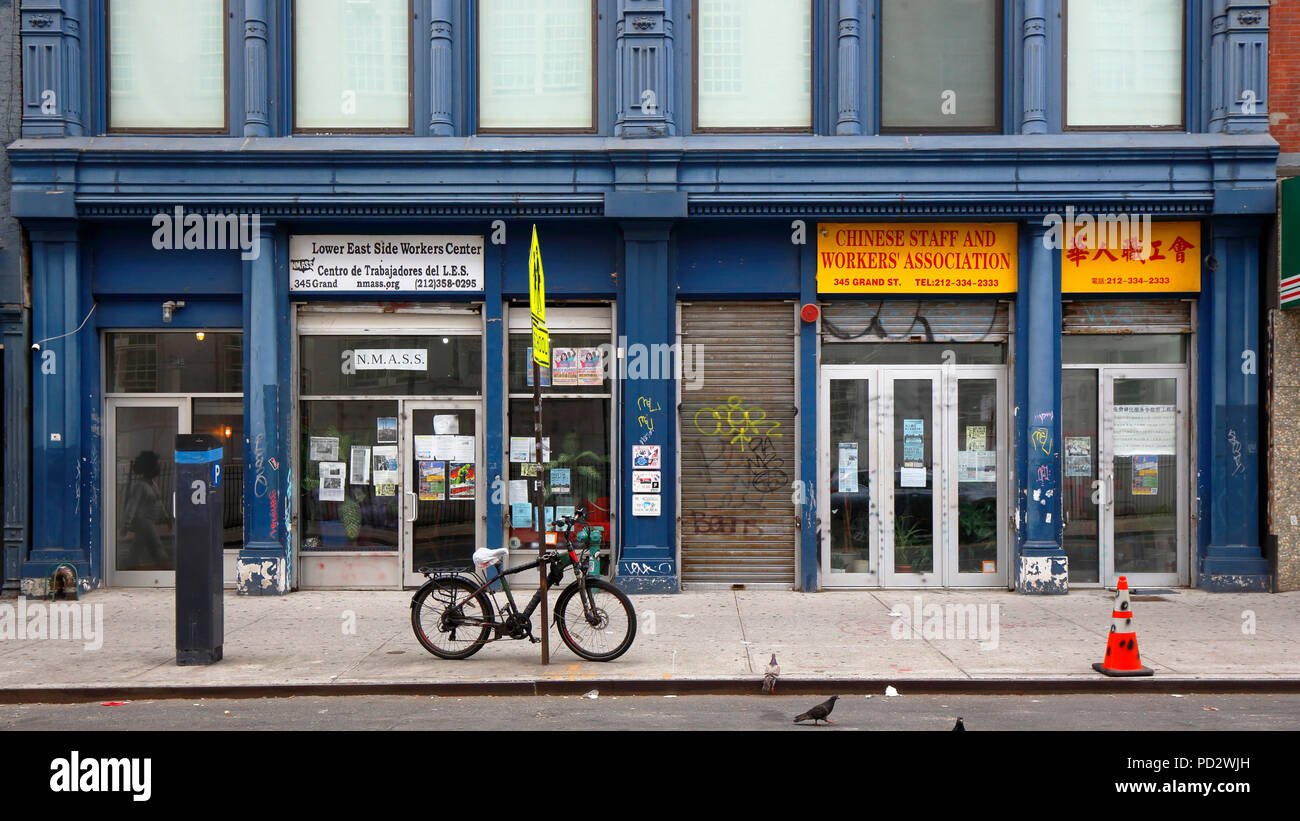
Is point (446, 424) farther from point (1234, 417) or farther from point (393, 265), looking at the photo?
point (1234, 417)

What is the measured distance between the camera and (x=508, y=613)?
900cm

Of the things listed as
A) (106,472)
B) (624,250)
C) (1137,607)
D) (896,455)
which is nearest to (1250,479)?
(1137,607)

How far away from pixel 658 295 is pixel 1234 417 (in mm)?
6988

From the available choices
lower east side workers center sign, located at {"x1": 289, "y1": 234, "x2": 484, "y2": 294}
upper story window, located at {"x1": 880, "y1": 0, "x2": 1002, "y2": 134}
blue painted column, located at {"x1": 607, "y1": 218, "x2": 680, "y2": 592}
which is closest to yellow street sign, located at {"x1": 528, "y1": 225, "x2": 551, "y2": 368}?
blue painted column, located at {"x1": 607, "y1": 218, "x2": 680, "y2": 592}

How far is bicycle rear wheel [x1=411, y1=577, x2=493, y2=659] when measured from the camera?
8930 mm

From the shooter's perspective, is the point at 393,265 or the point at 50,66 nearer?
the point at 50,66

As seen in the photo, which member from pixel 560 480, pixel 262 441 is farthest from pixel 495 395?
pixel 262 441

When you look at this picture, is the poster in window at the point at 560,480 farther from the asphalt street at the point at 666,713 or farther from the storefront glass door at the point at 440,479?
the asphalt street at the point at 666,713

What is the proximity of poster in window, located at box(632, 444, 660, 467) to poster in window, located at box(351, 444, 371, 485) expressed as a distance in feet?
10.9

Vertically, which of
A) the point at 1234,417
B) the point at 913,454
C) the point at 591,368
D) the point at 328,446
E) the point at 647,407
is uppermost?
the point at 591,368

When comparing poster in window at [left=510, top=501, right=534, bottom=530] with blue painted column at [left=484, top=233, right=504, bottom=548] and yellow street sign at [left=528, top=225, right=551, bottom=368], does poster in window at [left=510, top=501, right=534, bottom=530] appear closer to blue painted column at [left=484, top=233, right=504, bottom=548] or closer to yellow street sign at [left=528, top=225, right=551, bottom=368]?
blue painted column at [left=484, top=233, right=504, bottom=548]

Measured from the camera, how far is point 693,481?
12.8 m

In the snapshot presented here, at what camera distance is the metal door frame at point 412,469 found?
1282 centimetres

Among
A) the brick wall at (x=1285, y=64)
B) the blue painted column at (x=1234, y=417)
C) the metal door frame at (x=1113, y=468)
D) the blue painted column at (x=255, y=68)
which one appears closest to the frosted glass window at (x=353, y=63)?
the blue painted column at (x=255, y=68)
